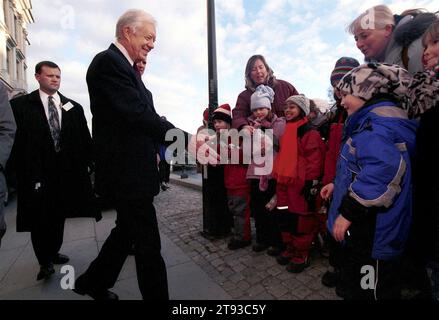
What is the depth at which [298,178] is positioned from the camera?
8.46 feet

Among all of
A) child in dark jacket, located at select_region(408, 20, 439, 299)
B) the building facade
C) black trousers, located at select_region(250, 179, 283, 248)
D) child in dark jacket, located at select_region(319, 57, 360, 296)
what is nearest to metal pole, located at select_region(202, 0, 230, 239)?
black trousers, located at select_region(250, 179, 283, 248)

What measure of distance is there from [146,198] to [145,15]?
135cm

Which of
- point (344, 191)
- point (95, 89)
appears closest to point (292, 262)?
point (344, 191)

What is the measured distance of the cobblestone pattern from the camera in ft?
7.34

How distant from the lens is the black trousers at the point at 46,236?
267cm

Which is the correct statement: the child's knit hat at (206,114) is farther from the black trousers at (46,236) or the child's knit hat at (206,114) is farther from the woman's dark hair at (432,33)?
the woman's dark hair at (432,33)

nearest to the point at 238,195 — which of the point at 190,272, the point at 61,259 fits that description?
the point at 190,272

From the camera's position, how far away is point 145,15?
6.01 feet

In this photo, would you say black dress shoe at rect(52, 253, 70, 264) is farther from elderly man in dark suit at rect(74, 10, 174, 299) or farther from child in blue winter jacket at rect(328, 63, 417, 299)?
child in blue winter jacket at rect(328, 63, 417, 299)

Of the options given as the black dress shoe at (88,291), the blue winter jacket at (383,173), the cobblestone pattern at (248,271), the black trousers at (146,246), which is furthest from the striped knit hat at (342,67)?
the black dress shoe at (88,291)

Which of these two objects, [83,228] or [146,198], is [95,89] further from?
[83,228]

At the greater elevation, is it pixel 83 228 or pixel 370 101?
pixel 370 101

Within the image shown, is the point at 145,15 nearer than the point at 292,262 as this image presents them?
Yes

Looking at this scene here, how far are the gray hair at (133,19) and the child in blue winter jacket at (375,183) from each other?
5.04 feet
